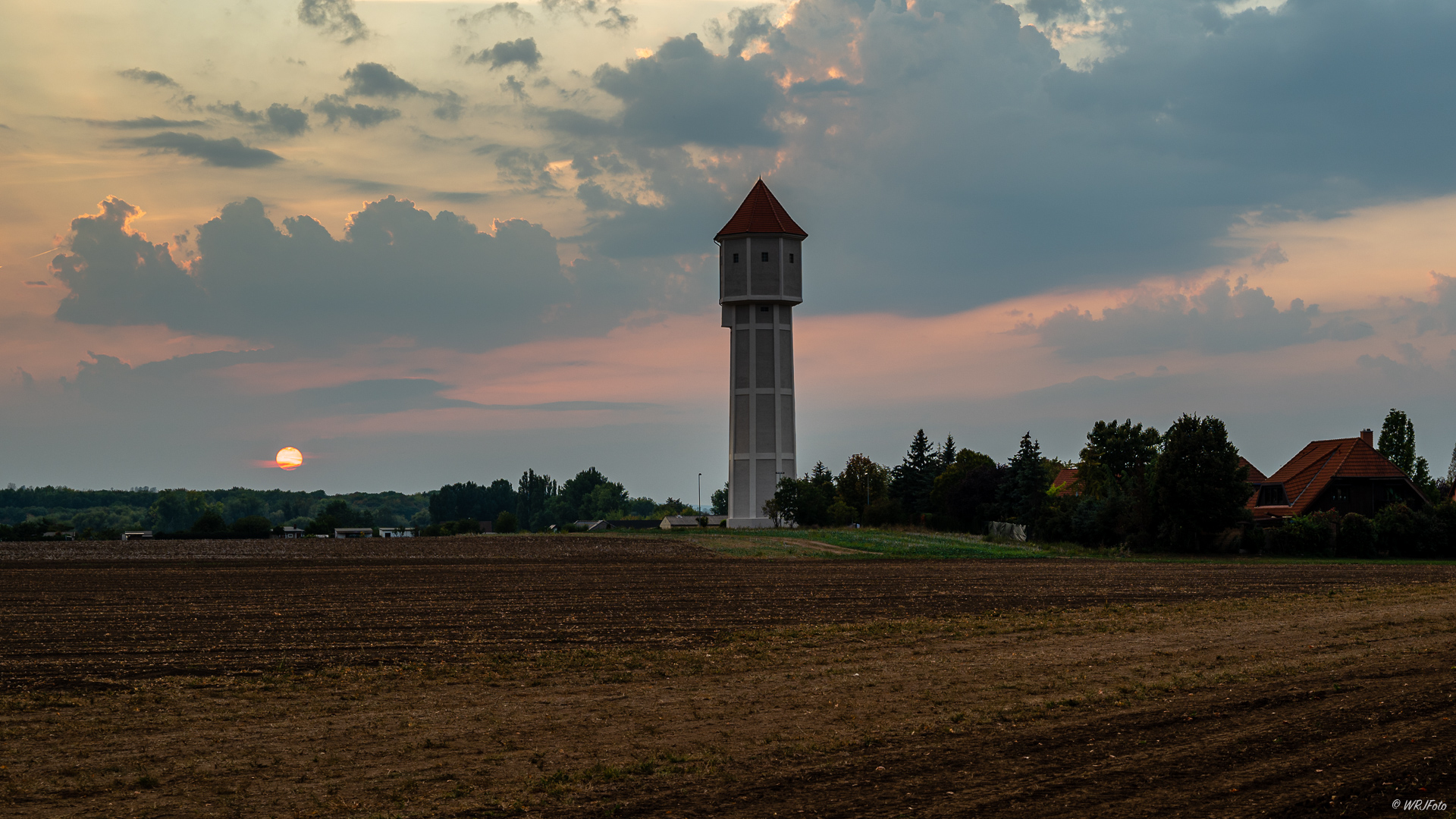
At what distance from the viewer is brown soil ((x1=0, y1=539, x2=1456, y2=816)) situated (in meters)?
10.7

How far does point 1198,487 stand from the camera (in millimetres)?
59969

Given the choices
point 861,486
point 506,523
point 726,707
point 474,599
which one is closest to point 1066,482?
point 861,486

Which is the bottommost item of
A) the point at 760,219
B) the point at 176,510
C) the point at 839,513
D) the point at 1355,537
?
the point at 1355,537

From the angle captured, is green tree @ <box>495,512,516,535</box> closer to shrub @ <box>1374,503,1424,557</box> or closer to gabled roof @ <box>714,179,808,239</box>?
gabled roof @ <box>714,179,808,239</box>

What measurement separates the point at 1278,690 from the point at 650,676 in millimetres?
8863

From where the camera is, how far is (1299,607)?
27672mm

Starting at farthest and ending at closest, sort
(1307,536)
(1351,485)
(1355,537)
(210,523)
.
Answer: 1. (210,523)
2. (1351,485)
3. (1307,536)
4. (1355,537)

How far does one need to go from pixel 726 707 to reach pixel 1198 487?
5109 centimetres

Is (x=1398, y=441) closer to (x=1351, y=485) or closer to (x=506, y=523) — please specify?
(x=1351, y=485)

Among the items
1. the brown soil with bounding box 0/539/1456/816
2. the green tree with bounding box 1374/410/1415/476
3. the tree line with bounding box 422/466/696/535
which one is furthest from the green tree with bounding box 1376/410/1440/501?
the tree line with bounding box 422/466/696/535

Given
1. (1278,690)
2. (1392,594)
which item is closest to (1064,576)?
(1392,594)

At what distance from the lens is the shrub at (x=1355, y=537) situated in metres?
55.7

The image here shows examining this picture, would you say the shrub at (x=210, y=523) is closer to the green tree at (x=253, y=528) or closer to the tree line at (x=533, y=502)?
the green tree at (x=253, y=528)

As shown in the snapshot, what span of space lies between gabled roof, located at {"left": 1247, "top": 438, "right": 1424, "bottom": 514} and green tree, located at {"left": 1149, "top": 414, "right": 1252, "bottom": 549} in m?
5.92
